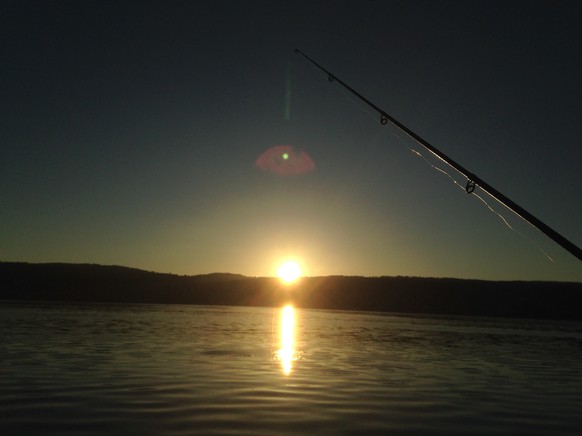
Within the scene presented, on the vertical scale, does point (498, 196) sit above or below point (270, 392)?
above

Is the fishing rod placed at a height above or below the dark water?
above

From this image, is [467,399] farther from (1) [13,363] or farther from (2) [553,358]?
(2) [553,358]

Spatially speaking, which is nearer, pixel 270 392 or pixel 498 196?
pixel 498 196

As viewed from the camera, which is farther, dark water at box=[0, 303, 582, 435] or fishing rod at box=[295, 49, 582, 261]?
dark water at box=[0, 303, 582, 435]

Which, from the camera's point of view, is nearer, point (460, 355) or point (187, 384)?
point (187, 384)

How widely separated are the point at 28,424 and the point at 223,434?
10.8 feet

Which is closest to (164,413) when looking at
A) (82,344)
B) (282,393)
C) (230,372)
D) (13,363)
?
(282,393)

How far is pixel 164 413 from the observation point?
35.7ft

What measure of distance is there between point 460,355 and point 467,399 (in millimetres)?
13439

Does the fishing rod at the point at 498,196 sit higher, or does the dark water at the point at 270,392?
the fishing rod at the point at 498,196

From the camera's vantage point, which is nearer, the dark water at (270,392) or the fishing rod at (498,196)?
the fishing rod at (498,196)

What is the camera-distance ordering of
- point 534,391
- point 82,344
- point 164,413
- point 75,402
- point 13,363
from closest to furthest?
point 164,413
point 75,402
point 534,391
point 13,363
point 82,344

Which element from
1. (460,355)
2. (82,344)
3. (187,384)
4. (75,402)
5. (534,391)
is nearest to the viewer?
(75,402)

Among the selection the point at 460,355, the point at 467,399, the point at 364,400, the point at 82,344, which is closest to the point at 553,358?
the point at 460,355
